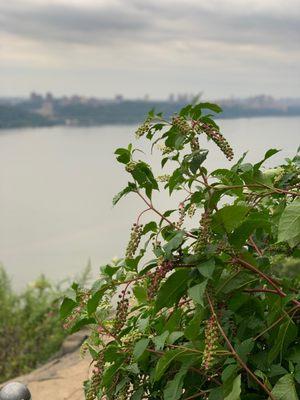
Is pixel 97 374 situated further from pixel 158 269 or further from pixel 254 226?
pixel 254 226

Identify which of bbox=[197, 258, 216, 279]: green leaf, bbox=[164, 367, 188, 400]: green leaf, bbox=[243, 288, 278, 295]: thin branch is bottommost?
bbox=[164, 367, 188, 400]: green leaf

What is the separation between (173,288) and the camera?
1268mm

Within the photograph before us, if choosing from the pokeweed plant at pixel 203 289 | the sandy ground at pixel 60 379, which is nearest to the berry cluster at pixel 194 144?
the pokeweed plant at pixel 203 289

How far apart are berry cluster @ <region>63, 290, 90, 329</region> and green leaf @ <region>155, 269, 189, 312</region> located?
0.34m

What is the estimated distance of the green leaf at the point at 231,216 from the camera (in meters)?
1.21

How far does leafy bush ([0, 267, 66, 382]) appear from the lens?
6.07 metres

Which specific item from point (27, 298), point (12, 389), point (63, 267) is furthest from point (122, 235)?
point (12, 389)

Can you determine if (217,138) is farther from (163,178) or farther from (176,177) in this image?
(163,178)

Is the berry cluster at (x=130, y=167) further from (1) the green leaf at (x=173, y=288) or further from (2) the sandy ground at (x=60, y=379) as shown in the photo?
(2) the sandy ground at (x=60, y=379)

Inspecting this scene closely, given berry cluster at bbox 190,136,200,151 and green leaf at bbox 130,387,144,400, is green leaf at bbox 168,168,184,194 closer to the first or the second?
berry cluster at bbox 190,136,200,151

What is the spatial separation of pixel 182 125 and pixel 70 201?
24679 millimetres

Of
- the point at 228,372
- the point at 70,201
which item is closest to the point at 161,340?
the point at 228,372

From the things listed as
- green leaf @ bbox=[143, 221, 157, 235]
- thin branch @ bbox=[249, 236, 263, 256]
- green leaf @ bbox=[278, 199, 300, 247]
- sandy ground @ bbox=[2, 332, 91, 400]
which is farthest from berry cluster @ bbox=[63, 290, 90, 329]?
sandy ground @ bbox=[2, 332, 91, 400]

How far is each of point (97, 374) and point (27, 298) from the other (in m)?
5.20
